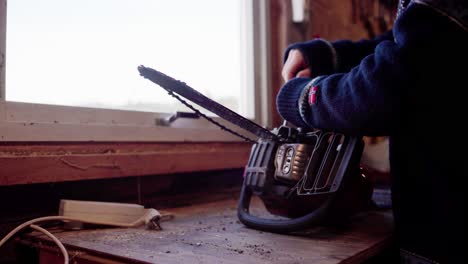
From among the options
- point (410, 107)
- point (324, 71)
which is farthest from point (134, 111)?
point (410, 107)

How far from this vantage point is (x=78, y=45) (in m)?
1.07

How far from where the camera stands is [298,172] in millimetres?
719

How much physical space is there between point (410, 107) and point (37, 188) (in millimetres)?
758

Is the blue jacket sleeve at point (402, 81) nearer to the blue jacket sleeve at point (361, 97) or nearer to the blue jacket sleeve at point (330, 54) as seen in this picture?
the blue jacket sleeve at point (361, 97)

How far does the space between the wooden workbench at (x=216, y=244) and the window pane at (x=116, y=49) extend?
1.17 feet

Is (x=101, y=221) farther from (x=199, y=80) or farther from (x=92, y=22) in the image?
(x=199, y=80)

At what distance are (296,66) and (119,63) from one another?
1.71 ft

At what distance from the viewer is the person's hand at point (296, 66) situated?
899 mm

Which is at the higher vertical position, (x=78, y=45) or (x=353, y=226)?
(x=78, y=45)

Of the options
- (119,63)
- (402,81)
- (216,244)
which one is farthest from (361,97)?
(119,63)

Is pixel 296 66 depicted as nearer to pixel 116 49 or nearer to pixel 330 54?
pixel 330 54

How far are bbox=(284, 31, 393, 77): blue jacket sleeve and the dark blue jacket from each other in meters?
0.18

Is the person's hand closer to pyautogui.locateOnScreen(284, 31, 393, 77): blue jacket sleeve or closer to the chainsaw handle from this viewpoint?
pyautogui.locateOnScreen(284, 31, 393, 77): blue jacket sleeve

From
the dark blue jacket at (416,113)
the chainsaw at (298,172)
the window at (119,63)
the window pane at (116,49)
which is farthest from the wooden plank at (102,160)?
the dark blue jacket at (416,113)
